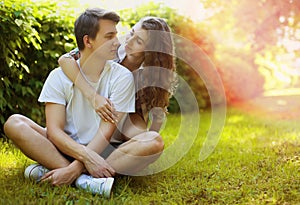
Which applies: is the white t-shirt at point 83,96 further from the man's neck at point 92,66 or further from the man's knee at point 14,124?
the man's knee at point 14,124

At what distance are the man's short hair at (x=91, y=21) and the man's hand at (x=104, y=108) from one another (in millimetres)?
374

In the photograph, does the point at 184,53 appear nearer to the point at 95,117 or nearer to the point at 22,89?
the point at 22,89

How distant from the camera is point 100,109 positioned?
2746mm

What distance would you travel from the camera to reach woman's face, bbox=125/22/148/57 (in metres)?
3.01

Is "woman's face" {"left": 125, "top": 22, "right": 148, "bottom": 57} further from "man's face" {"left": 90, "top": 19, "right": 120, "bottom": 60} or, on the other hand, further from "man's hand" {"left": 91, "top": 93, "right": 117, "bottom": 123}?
"man's hand" {"left": 91, "top": 93, "right": 117, "bottom": 123}

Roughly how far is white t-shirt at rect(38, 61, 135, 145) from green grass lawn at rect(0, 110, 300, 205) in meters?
0.38

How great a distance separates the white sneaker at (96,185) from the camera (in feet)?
8.39

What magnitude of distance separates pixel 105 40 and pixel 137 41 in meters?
0.27

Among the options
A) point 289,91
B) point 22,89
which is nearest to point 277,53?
point 289,91

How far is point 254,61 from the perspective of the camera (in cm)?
868

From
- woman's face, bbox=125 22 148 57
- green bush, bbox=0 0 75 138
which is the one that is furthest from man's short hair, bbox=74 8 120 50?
green bush, bbox=0 0 75 138

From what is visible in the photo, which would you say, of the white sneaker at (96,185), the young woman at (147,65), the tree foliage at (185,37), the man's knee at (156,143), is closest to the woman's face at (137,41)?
the young woman at (147,65)

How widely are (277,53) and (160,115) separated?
6.32m

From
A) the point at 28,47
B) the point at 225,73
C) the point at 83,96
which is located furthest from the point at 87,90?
the point at 225,73
